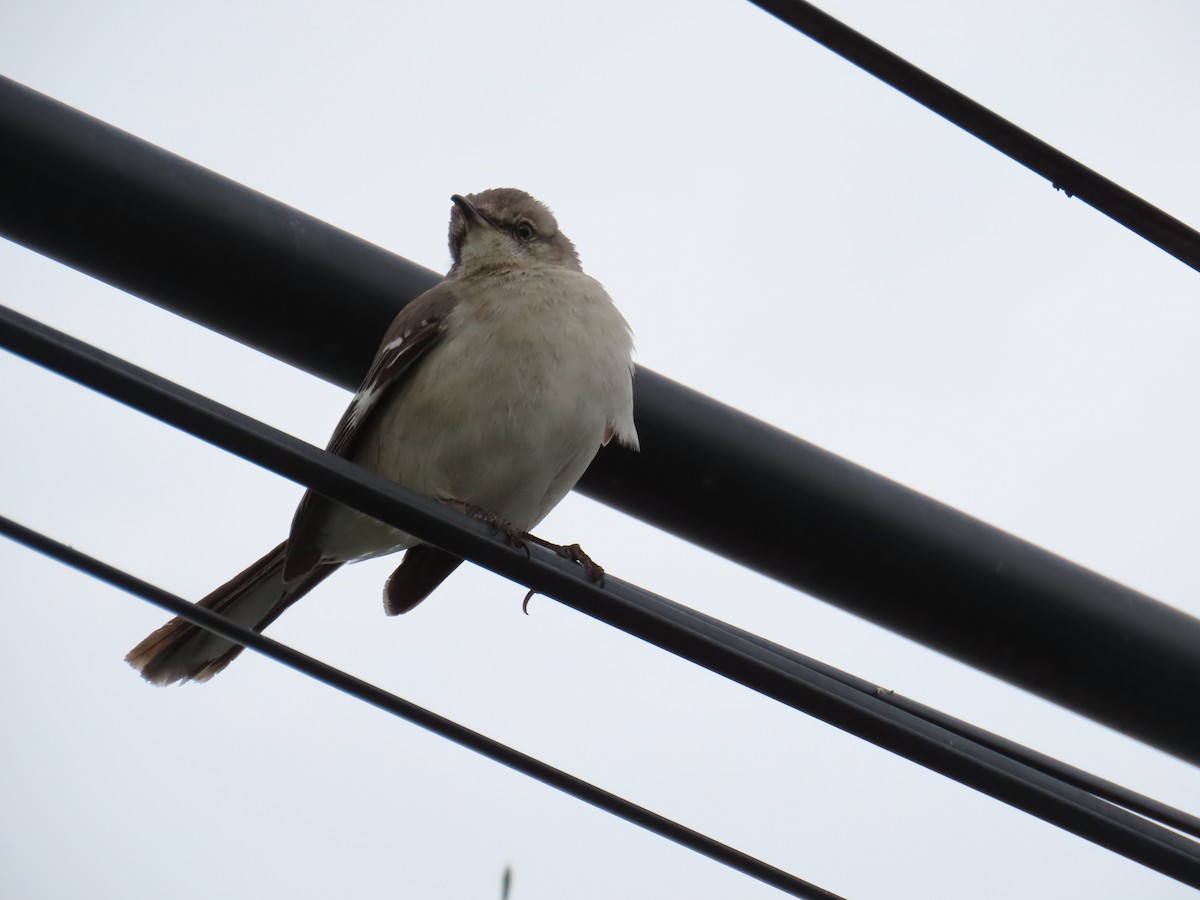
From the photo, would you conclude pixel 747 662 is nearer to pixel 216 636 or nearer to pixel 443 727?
pixel 443 727

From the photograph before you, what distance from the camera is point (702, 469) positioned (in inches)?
134

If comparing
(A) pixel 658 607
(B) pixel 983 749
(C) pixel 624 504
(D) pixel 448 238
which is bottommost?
(A) pixel 658 607

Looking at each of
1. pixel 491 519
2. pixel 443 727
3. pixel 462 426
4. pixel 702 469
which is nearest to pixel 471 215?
pixel 462 426

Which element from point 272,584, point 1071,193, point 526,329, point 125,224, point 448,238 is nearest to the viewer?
point 1071,193

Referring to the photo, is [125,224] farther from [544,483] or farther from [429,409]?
[544,483]

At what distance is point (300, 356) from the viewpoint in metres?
3.21

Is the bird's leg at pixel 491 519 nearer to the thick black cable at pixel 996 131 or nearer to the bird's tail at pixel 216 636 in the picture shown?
the bird's tail at pixel 216 636

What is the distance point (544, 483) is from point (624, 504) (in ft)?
1.95

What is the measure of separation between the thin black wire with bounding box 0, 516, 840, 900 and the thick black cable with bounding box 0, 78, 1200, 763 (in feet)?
3.46

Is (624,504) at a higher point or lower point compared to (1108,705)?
lower

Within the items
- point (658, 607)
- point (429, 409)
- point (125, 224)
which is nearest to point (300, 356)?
point (125, 224)

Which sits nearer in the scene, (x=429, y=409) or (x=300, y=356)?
(x=300, y=356)

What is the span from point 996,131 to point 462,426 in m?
2.35

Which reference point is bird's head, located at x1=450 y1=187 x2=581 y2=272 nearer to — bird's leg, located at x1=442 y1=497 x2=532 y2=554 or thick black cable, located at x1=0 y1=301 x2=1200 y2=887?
bird's leg, located at x1=442 y1=497 x2=532 y2=554
